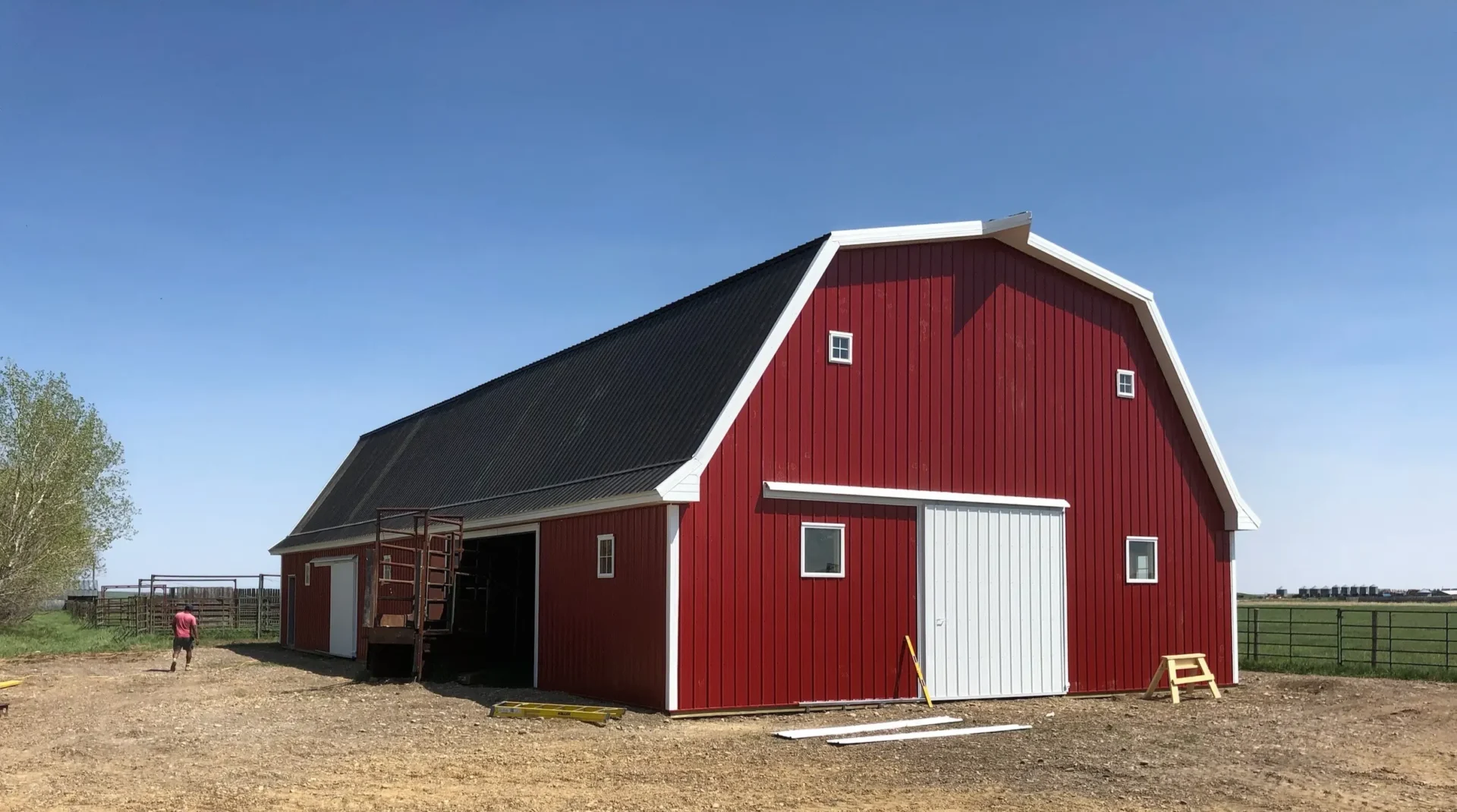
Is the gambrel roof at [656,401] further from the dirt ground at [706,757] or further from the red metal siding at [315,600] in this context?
the dirt ground at [706,757]

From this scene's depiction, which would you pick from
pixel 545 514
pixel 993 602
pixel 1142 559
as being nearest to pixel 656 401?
pixel 545 514

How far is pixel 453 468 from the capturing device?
1057 inches

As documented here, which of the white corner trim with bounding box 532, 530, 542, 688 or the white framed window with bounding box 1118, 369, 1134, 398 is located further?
the white framed window with bounding box 1118, 369, 1134, 398

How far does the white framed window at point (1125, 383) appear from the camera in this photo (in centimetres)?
2042

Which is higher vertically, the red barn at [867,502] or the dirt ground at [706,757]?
the red barn at [867,502]

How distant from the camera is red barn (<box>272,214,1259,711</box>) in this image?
662 inches

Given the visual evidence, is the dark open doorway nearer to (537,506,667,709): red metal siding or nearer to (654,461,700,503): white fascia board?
(537,506,667,709): red metal siding

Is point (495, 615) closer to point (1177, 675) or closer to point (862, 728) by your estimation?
point (862, 728)

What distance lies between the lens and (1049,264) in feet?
65.1

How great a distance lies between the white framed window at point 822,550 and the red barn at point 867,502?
0.03 metres

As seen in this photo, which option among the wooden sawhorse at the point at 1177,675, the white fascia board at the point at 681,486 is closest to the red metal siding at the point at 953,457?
the white fascia board at the point at 681,486

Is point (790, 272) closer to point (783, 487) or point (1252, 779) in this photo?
point (783, 487)

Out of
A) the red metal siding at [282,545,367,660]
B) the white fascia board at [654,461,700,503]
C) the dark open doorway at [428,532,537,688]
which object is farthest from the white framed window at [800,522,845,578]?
the red metal siding at [282,545,367,660]

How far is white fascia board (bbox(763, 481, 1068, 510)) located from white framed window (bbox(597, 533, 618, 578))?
2.27 meters
